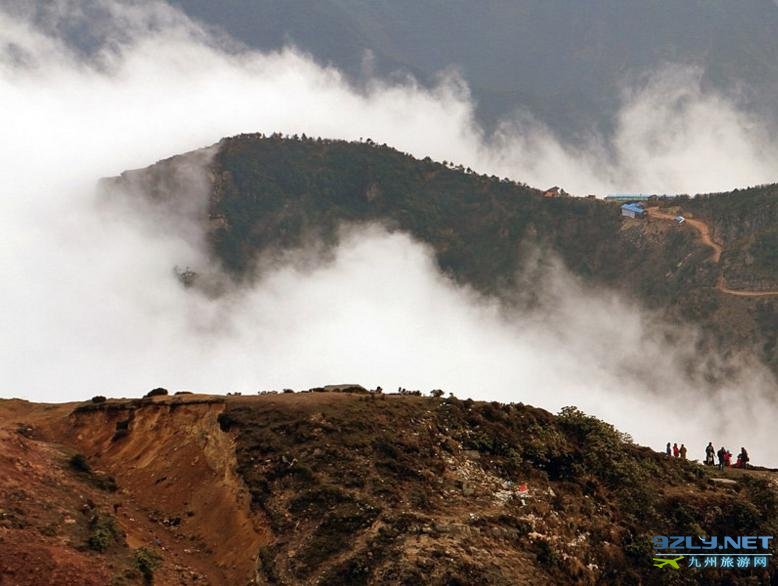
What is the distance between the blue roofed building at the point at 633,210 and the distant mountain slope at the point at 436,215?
4.57 ft

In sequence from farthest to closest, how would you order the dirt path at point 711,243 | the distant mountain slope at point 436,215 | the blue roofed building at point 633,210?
the blue roofed building at point 633,210
the distant mountain slope at point 436,215
the dirt path at point 711,243

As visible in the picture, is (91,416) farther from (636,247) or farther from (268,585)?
(636,247)

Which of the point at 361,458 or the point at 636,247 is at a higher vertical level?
the point at 636,247

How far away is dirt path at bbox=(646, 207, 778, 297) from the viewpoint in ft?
297

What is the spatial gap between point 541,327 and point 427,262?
1055 inches

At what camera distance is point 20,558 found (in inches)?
665

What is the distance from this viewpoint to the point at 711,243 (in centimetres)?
10094

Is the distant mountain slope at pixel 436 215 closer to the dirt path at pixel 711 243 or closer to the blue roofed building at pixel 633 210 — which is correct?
the dirt path at pixel 711 243

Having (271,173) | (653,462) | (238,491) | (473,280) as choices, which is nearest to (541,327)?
(473,280)

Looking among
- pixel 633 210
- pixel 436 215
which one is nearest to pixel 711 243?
pixel 633 210

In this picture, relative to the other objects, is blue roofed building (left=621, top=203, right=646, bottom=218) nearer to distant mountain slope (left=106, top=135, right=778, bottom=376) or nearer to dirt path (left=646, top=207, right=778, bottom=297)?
dirt path (left=646, top=207, right=778, bottom=297)

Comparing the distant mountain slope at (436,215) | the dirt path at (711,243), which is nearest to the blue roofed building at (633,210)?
the dirt path at (711,243)

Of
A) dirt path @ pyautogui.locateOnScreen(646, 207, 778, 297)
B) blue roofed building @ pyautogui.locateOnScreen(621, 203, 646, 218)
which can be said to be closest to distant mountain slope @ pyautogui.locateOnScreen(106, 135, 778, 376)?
dirt path @ pyautogui.locateOnScreen(646, 207, 778, 297)

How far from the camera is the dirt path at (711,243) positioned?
90.4 metres
